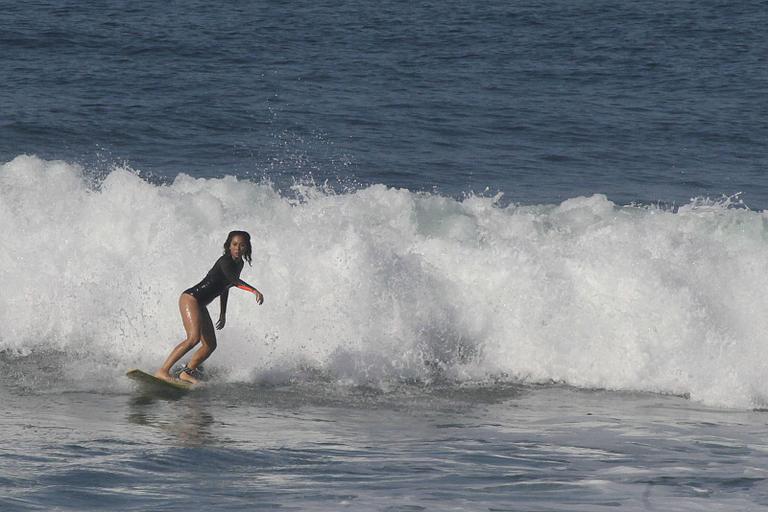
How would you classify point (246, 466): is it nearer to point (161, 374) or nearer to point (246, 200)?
point (161, 374)

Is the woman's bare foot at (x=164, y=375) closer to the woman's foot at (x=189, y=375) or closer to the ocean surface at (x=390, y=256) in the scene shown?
the woman's foot at (x=189, y=375)

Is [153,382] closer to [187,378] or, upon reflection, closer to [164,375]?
[164,375]

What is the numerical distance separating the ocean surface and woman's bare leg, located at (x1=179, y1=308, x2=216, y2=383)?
21 centimetres

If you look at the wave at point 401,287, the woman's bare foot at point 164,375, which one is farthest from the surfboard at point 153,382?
the wave at point 401,287

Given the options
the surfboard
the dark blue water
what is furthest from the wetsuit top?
the dark blue water

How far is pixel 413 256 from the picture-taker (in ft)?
42.2

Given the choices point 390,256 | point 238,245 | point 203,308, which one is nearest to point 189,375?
point 203,308

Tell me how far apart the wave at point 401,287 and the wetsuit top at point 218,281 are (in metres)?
0.90

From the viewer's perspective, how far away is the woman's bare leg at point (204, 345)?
36.0 feet

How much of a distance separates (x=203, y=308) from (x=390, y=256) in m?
2.38

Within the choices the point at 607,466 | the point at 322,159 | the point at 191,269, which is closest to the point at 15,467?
the point at 607,466

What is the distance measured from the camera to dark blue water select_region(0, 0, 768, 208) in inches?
697

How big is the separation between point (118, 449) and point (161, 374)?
240cm

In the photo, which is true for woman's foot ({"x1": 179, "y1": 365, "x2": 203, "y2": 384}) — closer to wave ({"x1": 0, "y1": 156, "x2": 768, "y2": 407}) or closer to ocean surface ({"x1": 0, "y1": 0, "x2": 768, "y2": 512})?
ocean surface ({"x1": 0, "y1": 0, "x2": 768, "y2": 512})
